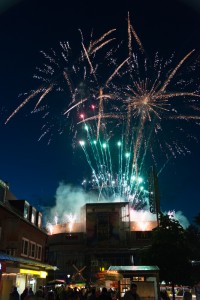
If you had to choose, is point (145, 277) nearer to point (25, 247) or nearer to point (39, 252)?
point (25, 247)

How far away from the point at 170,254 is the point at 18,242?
1113 centimetres

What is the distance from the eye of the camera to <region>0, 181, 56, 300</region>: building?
22.3 metres

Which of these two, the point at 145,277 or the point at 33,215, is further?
the point at 33,215

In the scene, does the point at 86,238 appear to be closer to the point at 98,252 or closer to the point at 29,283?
the point at 98,252

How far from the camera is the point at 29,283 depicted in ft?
94.5

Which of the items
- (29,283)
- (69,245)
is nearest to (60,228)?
(69,245)

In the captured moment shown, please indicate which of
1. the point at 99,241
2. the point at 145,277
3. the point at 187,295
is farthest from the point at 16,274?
the point at 99,241

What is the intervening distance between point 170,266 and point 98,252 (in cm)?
4385

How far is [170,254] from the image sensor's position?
23.0m

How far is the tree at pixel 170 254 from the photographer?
22.4 meters

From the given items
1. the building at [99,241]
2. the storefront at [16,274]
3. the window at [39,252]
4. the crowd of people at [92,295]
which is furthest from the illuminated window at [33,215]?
the building at [99,241]

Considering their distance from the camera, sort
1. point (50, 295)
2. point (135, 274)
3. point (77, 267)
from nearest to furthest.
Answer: point (50, 295) < point (135, 274) < point (77, 267)

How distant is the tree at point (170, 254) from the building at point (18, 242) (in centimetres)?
858

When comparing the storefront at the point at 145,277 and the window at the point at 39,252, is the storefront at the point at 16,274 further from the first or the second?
the storefront at the point at 145,277
